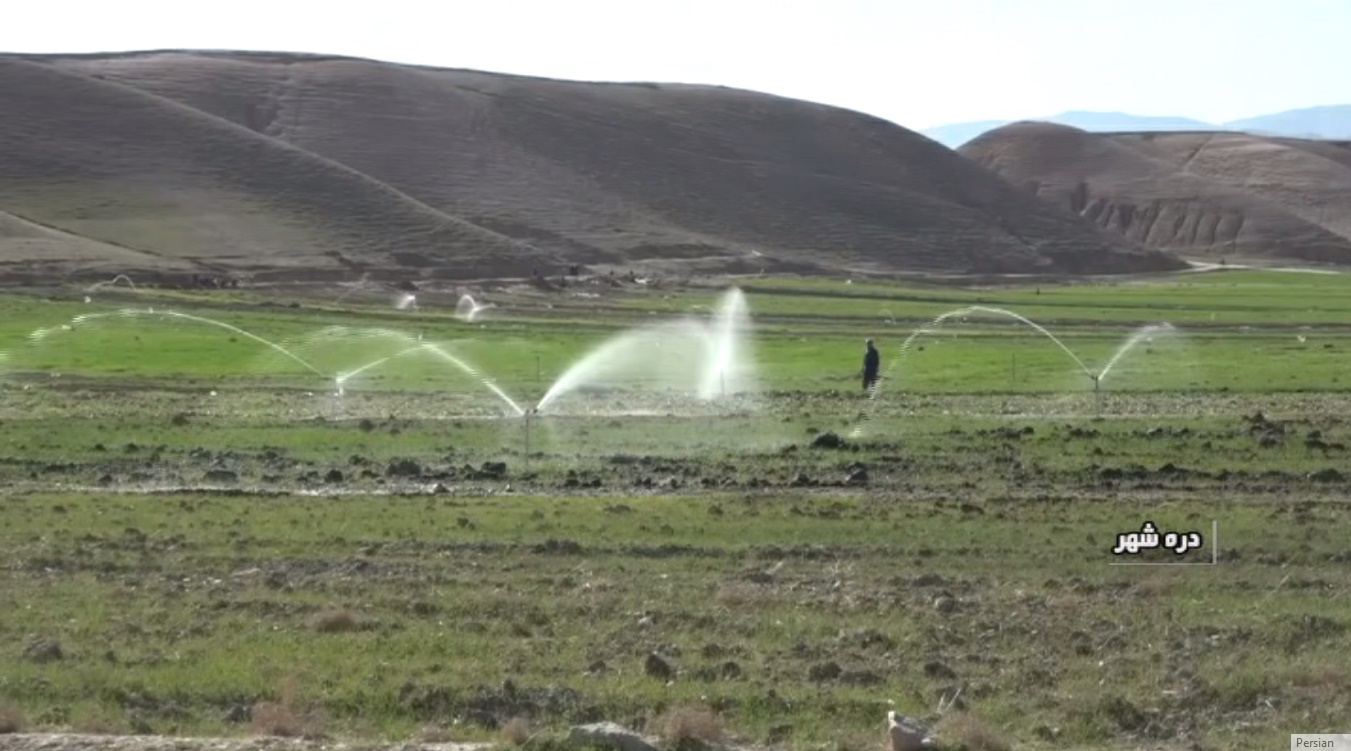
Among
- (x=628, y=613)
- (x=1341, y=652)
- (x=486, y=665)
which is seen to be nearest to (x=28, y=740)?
(x=486, y=665)

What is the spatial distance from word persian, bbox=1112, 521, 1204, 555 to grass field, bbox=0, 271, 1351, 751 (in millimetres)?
360

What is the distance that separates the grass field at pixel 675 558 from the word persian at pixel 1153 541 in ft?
1.18

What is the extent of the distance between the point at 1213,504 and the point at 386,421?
20.0 meters

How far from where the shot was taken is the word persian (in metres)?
24.7

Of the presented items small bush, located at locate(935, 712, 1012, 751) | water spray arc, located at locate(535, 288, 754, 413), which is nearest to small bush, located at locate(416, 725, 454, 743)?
small bush, located at locate(935, 712, 1012, 751)

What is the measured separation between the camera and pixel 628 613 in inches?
805

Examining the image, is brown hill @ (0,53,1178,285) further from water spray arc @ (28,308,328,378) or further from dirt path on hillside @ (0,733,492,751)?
dirt path on hillside @ (0,733,492,751)

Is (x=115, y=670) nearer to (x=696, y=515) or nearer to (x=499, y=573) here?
(x=499, y=573)

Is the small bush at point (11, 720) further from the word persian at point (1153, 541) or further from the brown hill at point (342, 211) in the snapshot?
the brown hill at point (342, 211)

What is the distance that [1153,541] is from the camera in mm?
25188

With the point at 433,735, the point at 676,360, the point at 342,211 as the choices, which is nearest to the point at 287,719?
the point at 433,735

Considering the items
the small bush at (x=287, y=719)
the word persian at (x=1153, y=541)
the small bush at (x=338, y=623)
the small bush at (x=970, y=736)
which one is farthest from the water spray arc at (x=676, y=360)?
the small bush at (x=970, y=736)

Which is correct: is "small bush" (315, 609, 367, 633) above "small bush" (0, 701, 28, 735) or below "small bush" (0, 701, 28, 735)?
above
